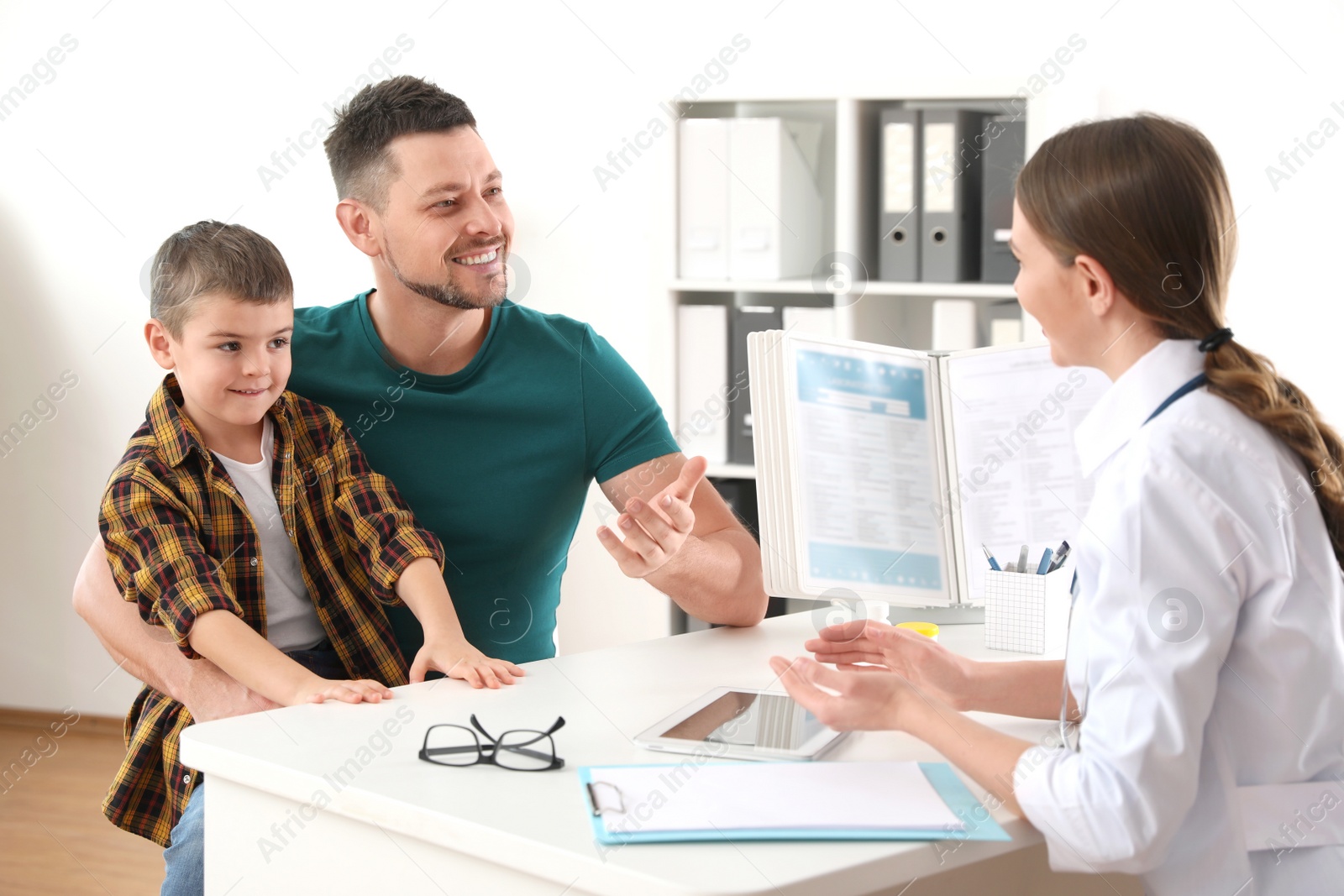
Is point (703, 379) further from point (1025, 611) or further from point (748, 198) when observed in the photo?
point (1025, 611)

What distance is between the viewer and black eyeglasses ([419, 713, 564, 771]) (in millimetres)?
1088

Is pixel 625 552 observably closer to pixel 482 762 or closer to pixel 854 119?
pixel 482 762

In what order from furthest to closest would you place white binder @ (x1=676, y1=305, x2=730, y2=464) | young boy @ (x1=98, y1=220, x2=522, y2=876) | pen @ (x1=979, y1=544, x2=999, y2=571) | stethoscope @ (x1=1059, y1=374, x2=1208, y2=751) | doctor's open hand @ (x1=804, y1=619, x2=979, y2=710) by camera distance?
white binder @ (x1=676, y1=305, x2=730, y2=464), pen @ (x1=979, y1=544, x2=999, y2=571), young boy @ (x1=98, y1=220, x2=522, y2=876), doctor's open hand @ (x1=804, y1=619, x2=979, y2=710), stethoscope @ (x1=1059, y1=374, x2=1208, y2=751)

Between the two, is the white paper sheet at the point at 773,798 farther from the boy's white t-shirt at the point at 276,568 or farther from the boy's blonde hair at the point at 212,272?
the boy's blonde hair at the point at 212,272

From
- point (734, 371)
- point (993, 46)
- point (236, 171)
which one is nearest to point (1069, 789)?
point (734, 371)

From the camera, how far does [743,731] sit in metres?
1.18

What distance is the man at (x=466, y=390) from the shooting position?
1.84m

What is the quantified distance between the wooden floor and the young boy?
1.30 m

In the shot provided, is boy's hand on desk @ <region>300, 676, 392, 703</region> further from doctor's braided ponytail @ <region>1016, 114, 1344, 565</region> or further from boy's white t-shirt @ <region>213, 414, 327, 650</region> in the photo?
doctor's braided ponytail @ <region>1016, 114, 1344, 565</region>

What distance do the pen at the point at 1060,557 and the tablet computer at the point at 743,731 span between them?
46 centimetres

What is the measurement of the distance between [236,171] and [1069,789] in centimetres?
329

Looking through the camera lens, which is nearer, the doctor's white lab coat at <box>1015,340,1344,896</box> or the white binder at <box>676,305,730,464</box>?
the doctor's white lab coat at <box>1015,340,1344,896</box>

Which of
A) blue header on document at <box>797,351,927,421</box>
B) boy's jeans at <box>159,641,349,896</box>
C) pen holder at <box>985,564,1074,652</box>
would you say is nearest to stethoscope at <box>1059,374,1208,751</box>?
pen holder at <box>985,564,1074,652</box>

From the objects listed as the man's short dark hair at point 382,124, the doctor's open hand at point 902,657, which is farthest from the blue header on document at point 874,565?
the man's short dark hair at point 382,124
